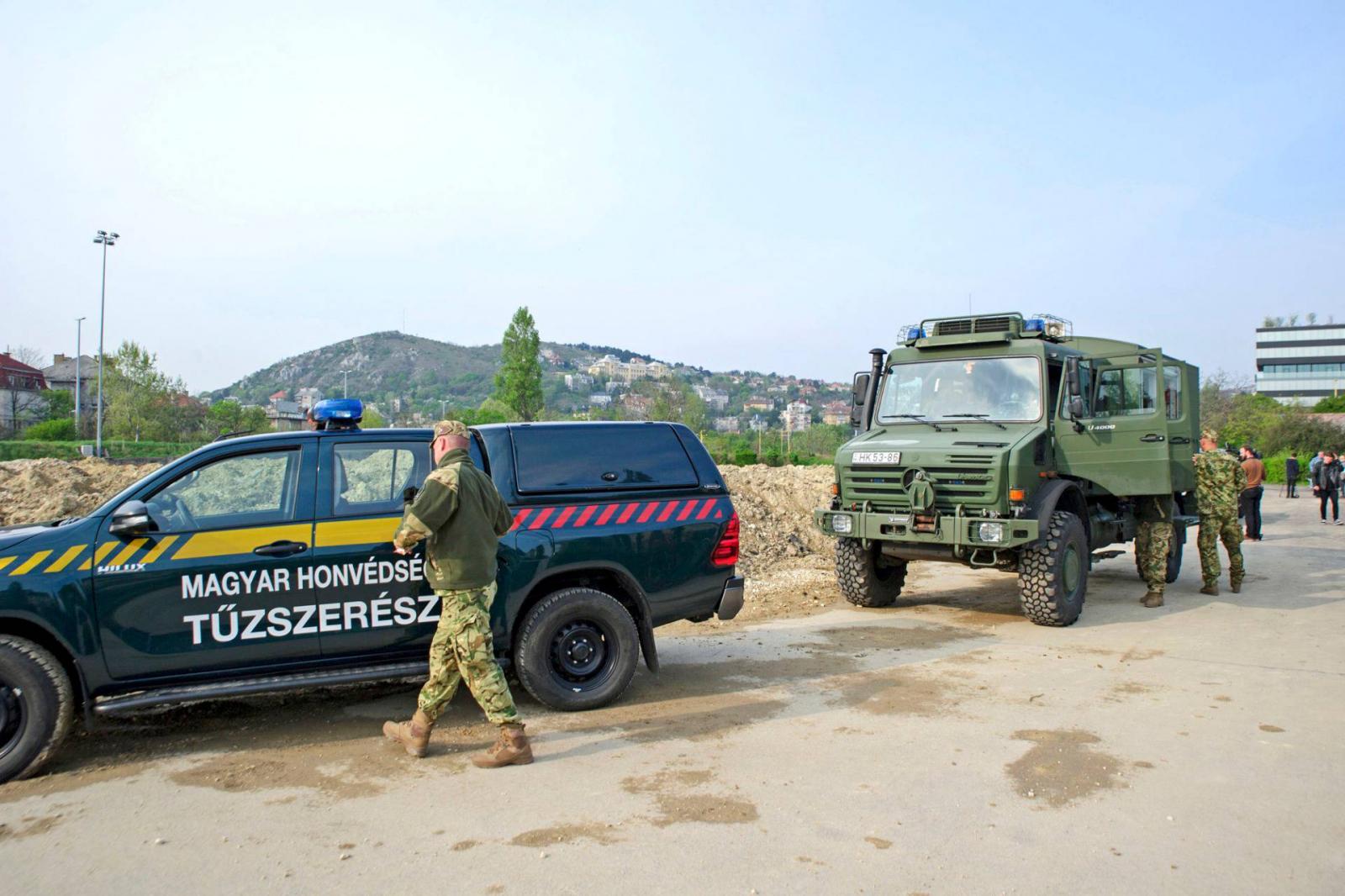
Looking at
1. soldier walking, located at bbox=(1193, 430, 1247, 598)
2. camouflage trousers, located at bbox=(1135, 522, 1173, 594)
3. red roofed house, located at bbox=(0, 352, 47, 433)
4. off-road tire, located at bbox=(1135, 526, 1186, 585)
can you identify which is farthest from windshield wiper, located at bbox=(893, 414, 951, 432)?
red roofed house, located at bbox=(0, 352, 47, 433)

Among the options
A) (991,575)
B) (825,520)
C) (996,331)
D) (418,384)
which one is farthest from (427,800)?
(418,384)

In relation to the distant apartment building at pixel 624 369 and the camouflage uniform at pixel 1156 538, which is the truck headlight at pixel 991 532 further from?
the distant apartment building at pixel 624 369

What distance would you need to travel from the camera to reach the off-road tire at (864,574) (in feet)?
33.6

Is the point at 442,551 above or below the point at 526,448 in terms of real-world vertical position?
below

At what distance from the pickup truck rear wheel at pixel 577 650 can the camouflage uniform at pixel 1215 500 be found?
8209mm

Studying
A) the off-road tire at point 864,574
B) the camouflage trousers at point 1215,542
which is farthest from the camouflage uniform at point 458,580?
the camouflage trousers at point 1215,542

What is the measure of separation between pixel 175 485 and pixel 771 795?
384 centimetres

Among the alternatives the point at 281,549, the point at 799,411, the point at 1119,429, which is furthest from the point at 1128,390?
the point at 799,411

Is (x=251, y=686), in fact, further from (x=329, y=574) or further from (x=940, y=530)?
(x=940, y=530)

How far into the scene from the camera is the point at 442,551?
Result: 17.0 ft

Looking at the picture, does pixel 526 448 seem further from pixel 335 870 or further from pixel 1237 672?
pixel 1237 672

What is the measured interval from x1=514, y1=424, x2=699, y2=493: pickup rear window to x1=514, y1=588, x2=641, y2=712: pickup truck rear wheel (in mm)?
767

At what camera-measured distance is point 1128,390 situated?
10539mm

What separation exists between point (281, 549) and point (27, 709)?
1460mm
